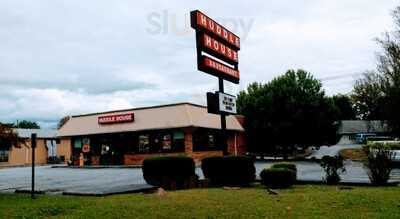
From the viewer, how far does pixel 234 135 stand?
41938 mm

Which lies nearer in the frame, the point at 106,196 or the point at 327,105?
the point at 106,196

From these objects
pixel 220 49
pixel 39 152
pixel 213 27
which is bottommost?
pixel 39 152

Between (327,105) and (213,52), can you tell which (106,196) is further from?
(327,105)

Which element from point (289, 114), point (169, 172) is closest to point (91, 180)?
point (169, 172)

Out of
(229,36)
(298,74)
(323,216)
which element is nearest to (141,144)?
(298,74)

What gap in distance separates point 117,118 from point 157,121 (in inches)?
164

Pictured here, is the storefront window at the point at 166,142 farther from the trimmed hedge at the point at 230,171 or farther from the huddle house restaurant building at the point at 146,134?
the trimmed hedge at the point at 230,171

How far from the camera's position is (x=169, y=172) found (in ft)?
53.1

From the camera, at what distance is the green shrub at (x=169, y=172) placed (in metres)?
16.1

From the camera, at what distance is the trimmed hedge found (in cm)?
1661

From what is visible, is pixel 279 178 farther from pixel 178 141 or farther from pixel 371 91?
pixel 371 91

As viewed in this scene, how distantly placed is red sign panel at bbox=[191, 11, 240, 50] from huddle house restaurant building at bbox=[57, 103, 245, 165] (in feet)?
47.4

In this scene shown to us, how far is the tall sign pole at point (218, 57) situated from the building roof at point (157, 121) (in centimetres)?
1462

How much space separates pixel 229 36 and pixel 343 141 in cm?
7247
